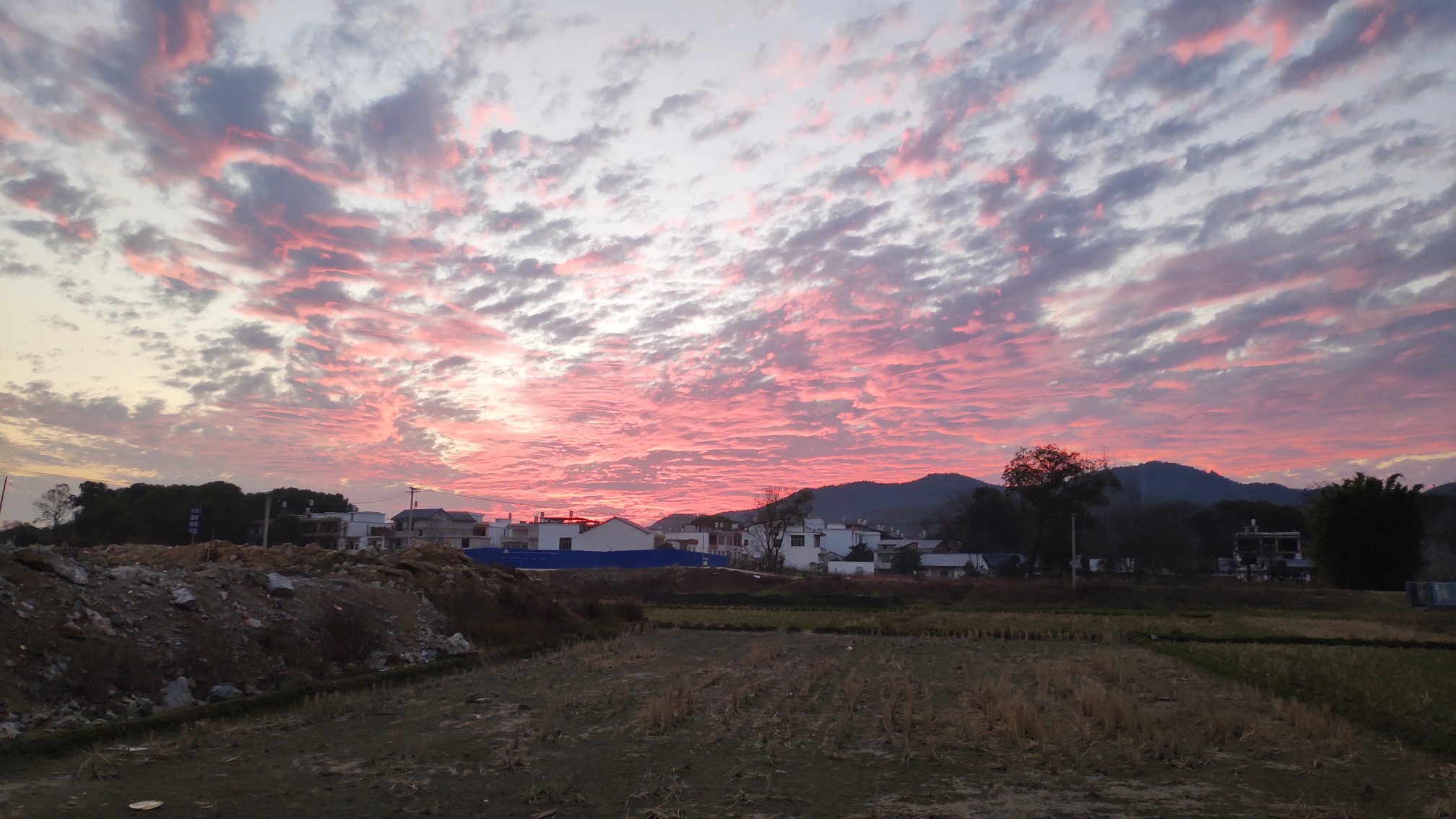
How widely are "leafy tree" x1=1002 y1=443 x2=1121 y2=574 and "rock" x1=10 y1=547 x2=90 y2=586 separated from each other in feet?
206

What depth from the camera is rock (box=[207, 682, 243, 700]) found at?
13.9 meters

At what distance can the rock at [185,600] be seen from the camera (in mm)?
15406

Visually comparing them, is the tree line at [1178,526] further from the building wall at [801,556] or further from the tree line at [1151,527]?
the building wall at [801,556]

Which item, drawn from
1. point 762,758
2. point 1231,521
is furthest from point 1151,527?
point 762,758

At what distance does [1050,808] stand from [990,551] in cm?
9975

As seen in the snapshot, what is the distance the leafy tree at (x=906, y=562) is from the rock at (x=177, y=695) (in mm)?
82347

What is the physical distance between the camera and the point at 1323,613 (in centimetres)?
4016

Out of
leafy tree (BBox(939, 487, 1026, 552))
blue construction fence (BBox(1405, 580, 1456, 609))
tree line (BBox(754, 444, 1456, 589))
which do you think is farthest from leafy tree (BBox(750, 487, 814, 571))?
blue construction fence (BBox(1405, 580, 1456, 609))

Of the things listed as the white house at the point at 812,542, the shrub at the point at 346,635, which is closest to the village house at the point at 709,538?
the white house at the point at 812,542

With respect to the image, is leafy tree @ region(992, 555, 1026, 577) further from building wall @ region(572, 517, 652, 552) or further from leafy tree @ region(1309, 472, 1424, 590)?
building wall @ region(572, 517, 652, 552)

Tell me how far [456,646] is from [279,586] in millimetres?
4544

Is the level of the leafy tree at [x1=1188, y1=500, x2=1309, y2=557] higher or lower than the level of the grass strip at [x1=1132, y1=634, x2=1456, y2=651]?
higher

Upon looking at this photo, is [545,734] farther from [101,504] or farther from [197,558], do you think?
[101,504]

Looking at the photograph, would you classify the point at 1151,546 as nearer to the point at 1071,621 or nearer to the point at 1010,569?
the point at 1010,569
